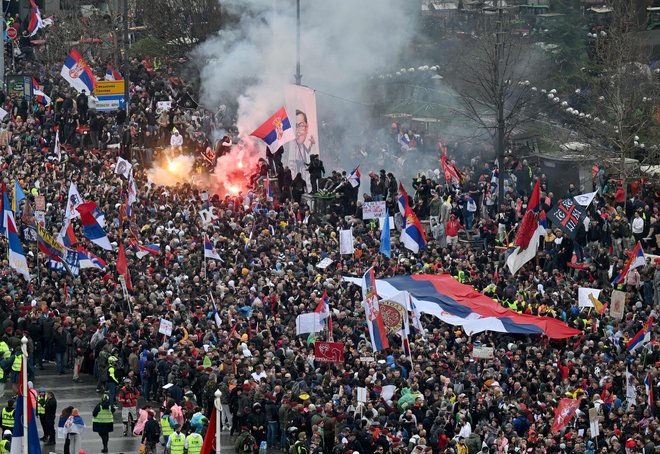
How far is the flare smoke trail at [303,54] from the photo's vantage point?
5259 cm

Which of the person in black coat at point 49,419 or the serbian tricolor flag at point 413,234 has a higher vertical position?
the serbian tricolor flag at point 413,234

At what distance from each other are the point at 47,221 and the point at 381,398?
538 inches

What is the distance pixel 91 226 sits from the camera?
37.8 m

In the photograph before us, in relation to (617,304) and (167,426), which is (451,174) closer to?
(617,304)

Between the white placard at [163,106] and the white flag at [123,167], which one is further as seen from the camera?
the white placard at [163,106]

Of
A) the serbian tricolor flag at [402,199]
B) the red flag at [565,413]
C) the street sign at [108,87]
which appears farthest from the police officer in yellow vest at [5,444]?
the street sign at [108,87]

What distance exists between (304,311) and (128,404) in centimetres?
471

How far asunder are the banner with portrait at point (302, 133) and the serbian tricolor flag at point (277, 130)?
→ 1.91 metres

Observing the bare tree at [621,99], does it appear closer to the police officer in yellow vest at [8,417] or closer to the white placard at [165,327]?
the white placard at [165,327]

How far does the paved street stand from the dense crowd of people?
26 centimetres

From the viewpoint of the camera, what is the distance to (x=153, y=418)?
30.8m

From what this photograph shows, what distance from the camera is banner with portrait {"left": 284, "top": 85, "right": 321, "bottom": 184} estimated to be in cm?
4584

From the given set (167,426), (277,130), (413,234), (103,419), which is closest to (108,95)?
(277,130)

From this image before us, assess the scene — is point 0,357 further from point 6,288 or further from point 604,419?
point 604,419
